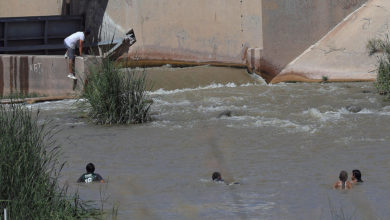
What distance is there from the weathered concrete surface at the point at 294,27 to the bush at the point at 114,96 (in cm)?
619

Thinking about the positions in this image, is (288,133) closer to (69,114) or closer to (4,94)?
(69,114)

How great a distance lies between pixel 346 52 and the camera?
20.0 meters

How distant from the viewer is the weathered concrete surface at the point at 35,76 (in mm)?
18516

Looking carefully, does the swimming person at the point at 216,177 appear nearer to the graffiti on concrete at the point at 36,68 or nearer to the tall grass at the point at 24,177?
the tall grass at the point at 24,177

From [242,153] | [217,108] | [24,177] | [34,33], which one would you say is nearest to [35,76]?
[217,108]

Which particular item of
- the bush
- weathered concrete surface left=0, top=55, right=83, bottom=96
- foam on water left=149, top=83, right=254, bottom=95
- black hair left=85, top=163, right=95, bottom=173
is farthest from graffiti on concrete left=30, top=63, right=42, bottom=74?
black hair left=85, top=163, right=95, bottom=173

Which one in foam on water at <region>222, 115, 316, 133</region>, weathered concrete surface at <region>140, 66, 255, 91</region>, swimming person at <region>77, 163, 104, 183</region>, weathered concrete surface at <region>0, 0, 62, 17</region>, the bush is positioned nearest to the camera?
swimming person at <region>77, 163, 104, 183</region>

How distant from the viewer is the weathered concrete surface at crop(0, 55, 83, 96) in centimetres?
1852

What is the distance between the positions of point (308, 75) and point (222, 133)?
6428 mm

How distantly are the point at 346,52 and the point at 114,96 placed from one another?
7410mm

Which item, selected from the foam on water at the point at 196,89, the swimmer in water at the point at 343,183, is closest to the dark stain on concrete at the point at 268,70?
the foam on water at the point at 196,89

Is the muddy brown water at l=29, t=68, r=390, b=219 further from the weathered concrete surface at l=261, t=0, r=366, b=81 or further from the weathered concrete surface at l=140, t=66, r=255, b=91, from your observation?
the weathered concrete surface at l=261, t=0, r=366, b=81

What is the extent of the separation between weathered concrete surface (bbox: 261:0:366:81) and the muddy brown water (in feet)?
4.85

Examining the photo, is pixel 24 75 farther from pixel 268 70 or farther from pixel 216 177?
pixel 216 177
